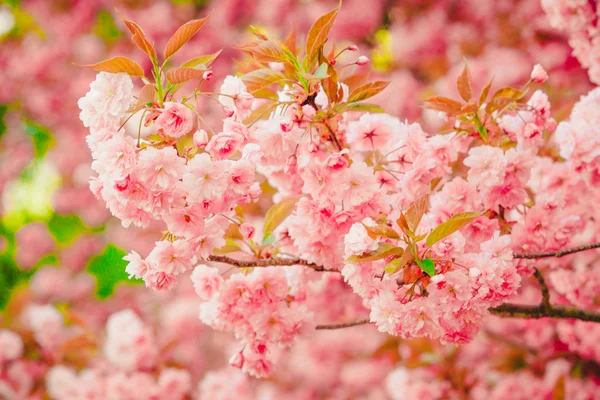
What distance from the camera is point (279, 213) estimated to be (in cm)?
148

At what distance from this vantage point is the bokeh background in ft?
11.8

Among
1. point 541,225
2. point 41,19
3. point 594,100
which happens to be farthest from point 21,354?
point 594,100

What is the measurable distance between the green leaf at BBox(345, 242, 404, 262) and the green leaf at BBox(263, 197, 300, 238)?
1.24 feet

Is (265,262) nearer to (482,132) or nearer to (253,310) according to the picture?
(253,310)

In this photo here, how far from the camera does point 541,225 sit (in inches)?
58.2

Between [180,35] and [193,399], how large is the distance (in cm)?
222

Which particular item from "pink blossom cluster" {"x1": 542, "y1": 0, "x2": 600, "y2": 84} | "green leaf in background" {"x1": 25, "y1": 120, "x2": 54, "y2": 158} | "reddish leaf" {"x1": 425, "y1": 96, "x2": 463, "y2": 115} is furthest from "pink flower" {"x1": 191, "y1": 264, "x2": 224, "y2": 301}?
"green leaf in background" {"x1": 25, "y1": 120, "x2": 54, "y2": 158}

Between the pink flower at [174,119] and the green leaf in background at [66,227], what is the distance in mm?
3248

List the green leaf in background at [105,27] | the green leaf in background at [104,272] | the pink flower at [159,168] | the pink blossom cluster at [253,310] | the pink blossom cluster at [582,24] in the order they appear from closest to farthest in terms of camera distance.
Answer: the pink flower at [159,168] → the pink blossom cluster at [253,310] → the pink blossom cluster at [582,24] → the green leaf in background at [104,272] → the green leaf in background at [105,27]

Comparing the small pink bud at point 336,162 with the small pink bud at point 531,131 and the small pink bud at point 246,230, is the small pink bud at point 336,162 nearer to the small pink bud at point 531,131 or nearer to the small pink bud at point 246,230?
the small pink bud at point 246,230

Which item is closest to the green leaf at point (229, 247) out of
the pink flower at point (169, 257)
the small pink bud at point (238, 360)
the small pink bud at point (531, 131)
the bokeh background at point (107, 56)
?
the pink flower at point (169, 257)

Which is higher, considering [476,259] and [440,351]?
[476,259]

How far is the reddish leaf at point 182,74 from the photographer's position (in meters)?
1.13

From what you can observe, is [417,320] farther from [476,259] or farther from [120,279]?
[120,279]
